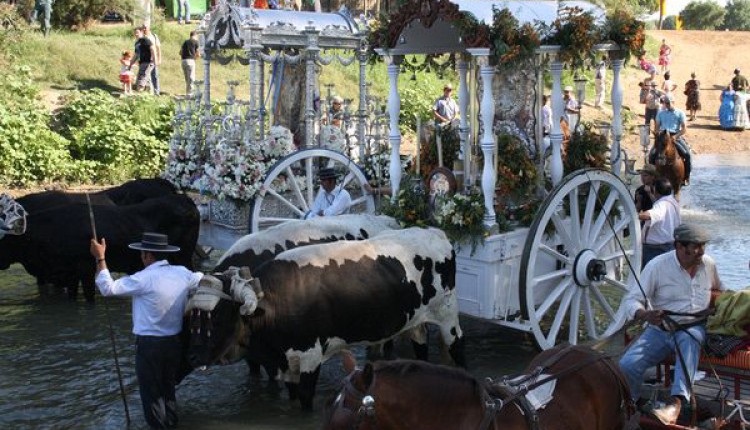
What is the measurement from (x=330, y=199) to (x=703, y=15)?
59.5 meters

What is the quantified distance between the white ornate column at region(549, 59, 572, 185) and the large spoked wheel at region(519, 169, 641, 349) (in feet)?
0.89

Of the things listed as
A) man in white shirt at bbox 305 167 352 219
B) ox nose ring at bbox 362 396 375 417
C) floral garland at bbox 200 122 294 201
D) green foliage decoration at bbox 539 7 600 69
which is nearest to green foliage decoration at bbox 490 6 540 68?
green foliage decoration at bbox 539 7 600 69

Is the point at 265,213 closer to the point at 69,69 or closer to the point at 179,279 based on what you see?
the point at 179,279

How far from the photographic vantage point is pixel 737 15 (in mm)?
68562

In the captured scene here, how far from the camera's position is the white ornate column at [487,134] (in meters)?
9.24

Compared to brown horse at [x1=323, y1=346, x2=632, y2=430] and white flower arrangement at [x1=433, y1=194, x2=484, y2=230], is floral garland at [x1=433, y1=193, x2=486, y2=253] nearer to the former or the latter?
white flower arrangement at [x1=433, y1=194, x2=484, y2=230]

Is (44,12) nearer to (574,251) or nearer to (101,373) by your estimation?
(101,373)

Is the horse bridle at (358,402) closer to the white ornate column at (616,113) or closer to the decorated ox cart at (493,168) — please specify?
the decorated ox cart at (493,168)

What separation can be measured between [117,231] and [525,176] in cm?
554

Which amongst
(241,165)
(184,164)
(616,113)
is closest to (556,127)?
(616,113)

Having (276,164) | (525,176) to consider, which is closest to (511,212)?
(525,176)

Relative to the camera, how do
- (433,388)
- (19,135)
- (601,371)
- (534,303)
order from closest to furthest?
(433,388) < (601,371) < (534,303) < (19,135)

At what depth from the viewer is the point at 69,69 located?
91.2 ft

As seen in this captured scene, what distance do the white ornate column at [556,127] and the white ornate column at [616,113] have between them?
2.41 ft
